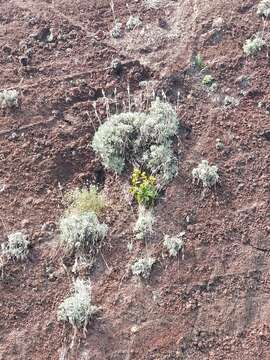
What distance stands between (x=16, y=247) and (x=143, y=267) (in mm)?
1573

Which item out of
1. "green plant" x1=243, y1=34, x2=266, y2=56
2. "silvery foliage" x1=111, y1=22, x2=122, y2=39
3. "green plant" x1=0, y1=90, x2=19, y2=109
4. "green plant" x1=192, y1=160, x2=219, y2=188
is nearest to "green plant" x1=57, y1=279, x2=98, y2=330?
"green plant" x1=192, y1=160, x2=219, y2=188

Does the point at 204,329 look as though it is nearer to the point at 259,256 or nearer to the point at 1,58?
the point at 259,256

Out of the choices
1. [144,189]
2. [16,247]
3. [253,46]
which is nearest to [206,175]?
[144,189]

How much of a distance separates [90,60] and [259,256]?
3805mm

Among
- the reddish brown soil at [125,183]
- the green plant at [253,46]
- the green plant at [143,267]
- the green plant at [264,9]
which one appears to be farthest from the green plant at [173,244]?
the green plant at [264,9]

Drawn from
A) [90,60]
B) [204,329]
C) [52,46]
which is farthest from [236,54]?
[204,329]

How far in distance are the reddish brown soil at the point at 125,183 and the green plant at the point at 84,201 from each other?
14 cm

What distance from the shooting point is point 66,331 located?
7.09 m

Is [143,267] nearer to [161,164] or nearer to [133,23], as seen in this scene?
[161,164]

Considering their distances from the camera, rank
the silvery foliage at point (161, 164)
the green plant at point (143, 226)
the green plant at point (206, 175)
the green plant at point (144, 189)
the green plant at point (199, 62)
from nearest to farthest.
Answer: the green plant at point (143, 226) < the green plant at point (144, 189) < the green plant at point (206, 175) < the silvery foliage at point (161, 164) < the green plant at point (199, 62)

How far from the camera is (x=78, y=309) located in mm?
7051

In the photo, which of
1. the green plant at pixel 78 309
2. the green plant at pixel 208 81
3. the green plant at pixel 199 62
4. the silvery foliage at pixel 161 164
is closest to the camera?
the green plant at pixel 78 309

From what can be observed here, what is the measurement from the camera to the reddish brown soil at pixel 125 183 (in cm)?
706

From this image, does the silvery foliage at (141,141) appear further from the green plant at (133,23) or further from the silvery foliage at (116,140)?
the green plant at (133,23)
